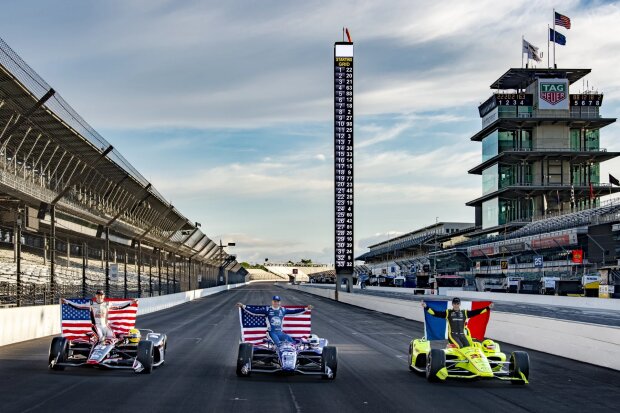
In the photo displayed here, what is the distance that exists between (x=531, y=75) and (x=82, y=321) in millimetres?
116600

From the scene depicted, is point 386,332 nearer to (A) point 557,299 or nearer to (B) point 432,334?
(B) point 432,334

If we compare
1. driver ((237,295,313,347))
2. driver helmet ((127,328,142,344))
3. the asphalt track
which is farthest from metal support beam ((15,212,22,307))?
driver ((237,295,313,347))

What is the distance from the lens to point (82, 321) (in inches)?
655

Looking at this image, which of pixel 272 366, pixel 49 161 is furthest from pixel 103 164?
pixel 272 366

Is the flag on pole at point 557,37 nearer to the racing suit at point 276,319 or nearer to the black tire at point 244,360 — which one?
the racing suit at point 276,319

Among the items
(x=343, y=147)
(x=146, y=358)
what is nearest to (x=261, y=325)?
(x=146, y=358)

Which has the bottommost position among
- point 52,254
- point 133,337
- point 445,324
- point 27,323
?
point 27,323

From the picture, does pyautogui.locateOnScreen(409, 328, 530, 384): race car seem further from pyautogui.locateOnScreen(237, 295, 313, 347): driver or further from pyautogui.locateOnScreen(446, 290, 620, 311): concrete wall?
pyautogui.locateOnScreen(446, 290, 620, 311): concrete wall

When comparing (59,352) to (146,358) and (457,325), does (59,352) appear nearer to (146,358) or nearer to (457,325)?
(146,358)

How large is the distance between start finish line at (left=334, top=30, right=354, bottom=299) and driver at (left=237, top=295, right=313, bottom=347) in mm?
56760

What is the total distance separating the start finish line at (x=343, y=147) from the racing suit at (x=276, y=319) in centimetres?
5679

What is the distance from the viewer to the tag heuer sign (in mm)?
120875

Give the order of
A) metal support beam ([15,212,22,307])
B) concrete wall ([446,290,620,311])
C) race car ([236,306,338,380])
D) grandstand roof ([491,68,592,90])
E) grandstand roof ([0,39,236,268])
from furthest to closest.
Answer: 1. grandstand roof ([491,68,592,90])
2. concrete wall ([446,290,620,311])
3. metal support beam ([15,212,22,307])
4. grandstand roof ([0,39,236,268])
5. race car ([236,306,338,380])

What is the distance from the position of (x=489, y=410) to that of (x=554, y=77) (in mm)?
119630
